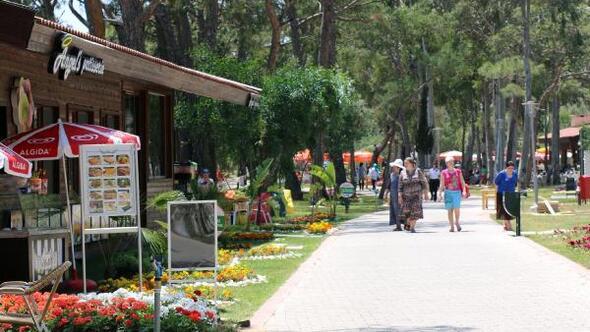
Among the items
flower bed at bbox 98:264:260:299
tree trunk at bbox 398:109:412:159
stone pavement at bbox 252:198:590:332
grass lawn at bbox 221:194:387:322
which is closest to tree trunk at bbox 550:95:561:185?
tree trunk at bbox 398:109:412:159

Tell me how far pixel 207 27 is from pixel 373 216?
1208cm

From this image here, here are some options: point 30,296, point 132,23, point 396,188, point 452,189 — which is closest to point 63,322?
point 30,296

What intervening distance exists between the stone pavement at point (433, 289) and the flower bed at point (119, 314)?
92 cm

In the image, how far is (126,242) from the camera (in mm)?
→ 17656

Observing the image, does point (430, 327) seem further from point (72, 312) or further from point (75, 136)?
point (75, 136)

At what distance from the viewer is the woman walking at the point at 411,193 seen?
26.7 m

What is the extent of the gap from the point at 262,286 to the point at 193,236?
2594 millimetres

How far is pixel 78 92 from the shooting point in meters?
19.3

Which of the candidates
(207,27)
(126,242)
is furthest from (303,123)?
(126,242)

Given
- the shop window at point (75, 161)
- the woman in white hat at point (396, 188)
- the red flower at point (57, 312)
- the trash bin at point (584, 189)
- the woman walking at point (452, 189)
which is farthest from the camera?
the trash bin at point (584, 189)

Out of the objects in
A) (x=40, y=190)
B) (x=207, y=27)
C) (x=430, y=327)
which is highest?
(x=207, y=27)

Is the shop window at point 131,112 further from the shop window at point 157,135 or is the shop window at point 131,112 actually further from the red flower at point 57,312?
the red flower at point 57,312

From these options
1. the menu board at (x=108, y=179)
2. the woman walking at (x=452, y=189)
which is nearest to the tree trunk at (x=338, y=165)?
the woman walking at (x=452, y=189)

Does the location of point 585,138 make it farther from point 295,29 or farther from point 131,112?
point 131,112
